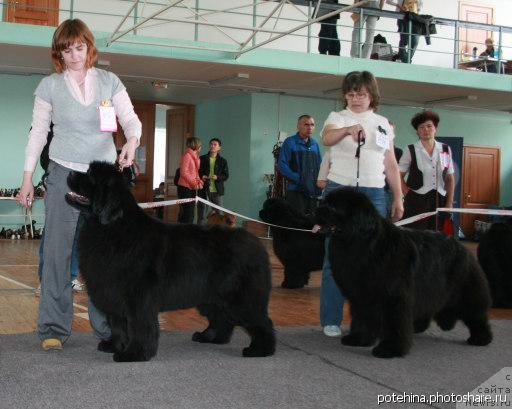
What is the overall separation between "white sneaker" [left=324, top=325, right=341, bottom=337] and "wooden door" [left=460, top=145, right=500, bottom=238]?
12962mm

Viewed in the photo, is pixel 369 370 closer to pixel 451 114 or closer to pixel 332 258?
pixel 332 258

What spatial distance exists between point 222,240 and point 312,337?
1034 mm

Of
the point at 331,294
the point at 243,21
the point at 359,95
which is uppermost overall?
the point at 243,21

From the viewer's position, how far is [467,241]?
51.2ft

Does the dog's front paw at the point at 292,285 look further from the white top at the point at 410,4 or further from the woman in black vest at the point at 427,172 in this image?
the white top at the point at 410,4

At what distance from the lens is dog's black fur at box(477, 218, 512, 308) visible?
19.3 ft

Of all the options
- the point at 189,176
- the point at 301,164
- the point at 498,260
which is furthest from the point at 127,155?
the point at 189,176

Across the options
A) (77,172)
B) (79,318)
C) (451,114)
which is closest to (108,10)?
(451,114)

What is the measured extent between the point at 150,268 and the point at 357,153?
1.51 metres

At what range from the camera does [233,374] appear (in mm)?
3266

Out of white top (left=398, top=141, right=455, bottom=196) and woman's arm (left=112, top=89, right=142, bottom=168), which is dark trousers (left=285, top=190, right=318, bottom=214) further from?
woman's arm (left=112, top=89, right=142, bottom=168)

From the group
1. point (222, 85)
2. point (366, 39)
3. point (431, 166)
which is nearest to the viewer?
point (431, 166)

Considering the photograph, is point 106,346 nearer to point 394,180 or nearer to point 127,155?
point 127,155

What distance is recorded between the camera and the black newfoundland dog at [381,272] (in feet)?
12.4
